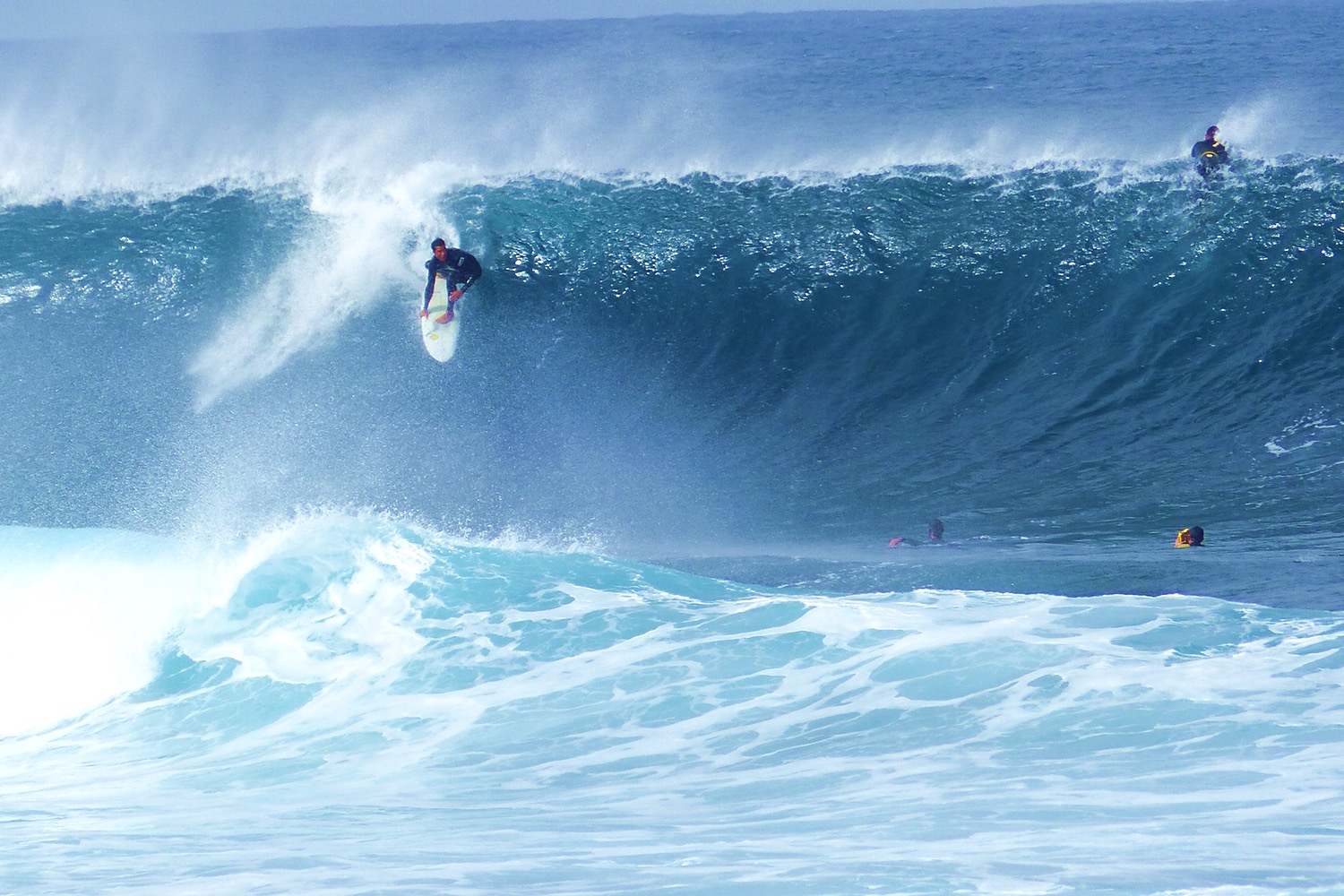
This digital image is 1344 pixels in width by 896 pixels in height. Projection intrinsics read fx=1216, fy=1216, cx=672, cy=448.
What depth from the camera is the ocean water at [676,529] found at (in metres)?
6.14

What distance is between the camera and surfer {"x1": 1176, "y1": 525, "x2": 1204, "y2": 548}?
376 inches

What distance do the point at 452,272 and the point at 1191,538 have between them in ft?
26.8

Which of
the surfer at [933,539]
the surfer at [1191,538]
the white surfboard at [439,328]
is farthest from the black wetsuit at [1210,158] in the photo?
the white surfboard at [439,328]

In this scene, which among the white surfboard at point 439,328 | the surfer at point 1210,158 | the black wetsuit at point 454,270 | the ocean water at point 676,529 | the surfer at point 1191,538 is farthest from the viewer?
the surfer at point 1210,158

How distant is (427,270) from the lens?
548 inches

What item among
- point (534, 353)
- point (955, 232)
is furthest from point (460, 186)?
point (955, 232)

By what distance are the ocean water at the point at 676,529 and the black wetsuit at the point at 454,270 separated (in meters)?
0.41

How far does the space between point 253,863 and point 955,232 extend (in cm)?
1176

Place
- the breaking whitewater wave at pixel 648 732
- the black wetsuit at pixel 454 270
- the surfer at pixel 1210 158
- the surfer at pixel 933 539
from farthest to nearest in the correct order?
the surfer at pixel 1210 158, the black wetsuit at pixel 454 270, the surfer at pixel 933 539, the breaking whitewater wave at pixel 648 732

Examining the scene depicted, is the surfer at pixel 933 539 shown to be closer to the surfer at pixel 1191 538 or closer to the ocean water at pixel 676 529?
the ocean water at pixel 676 529

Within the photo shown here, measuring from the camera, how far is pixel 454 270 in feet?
44.8

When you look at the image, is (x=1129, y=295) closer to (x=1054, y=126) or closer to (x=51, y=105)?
(x=1054, y=126)

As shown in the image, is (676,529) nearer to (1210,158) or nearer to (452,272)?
(452,272)

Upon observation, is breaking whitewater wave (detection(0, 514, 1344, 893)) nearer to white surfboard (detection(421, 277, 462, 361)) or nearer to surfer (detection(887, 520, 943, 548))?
surfer (detection(887, 520, 943, 548))
